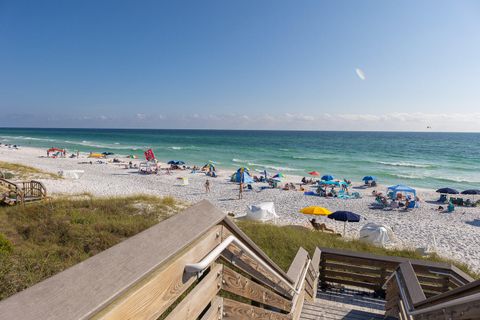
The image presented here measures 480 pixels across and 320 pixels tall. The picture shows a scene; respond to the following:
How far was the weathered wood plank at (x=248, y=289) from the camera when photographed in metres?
1.81

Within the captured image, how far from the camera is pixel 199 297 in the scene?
1490mm

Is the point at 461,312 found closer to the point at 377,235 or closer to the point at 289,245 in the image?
the point at 289,245

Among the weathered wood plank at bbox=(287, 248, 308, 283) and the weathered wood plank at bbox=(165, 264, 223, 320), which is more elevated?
the weathered wood plank at bbox=(165, 264, 223, 320)

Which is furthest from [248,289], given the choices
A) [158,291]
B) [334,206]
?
[334,206]

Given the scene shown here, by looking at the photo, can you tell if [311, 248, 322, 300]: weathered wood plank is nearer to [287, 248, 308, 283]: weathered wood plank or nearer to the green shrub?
[287, 248, 308, 283]: weathered wood plank

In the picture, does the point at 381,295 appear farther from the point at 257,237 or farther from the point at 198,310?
the point at 198,310

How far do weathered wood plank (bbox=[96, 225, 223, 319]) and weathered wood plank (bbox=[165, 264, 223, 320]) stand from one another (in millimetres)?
116

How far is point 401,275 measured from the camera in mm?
3783

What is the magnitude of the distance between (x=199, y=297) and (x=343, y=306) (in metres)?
4.30

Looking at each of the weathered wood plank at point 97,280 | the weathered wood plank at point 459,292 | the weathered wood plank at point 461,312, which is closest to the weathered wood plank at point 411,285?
the weathered wood plank at point 459,292

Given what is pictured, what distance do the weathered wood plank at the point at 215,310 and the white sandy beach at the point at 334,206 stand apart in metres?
12.7

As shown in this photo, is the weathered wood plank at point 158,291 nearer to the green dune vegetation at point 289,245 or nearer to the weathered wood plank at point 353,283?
the weathered wood plank at point 353,283

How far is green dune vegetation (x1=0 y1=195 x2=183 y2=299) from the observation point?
514cm

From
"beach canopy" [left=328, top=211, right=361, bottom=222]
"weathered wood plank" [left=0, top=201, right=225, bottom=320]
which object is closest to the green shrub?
"weathered wood plank" [left=0, top=201, right=225, bottom=320]
